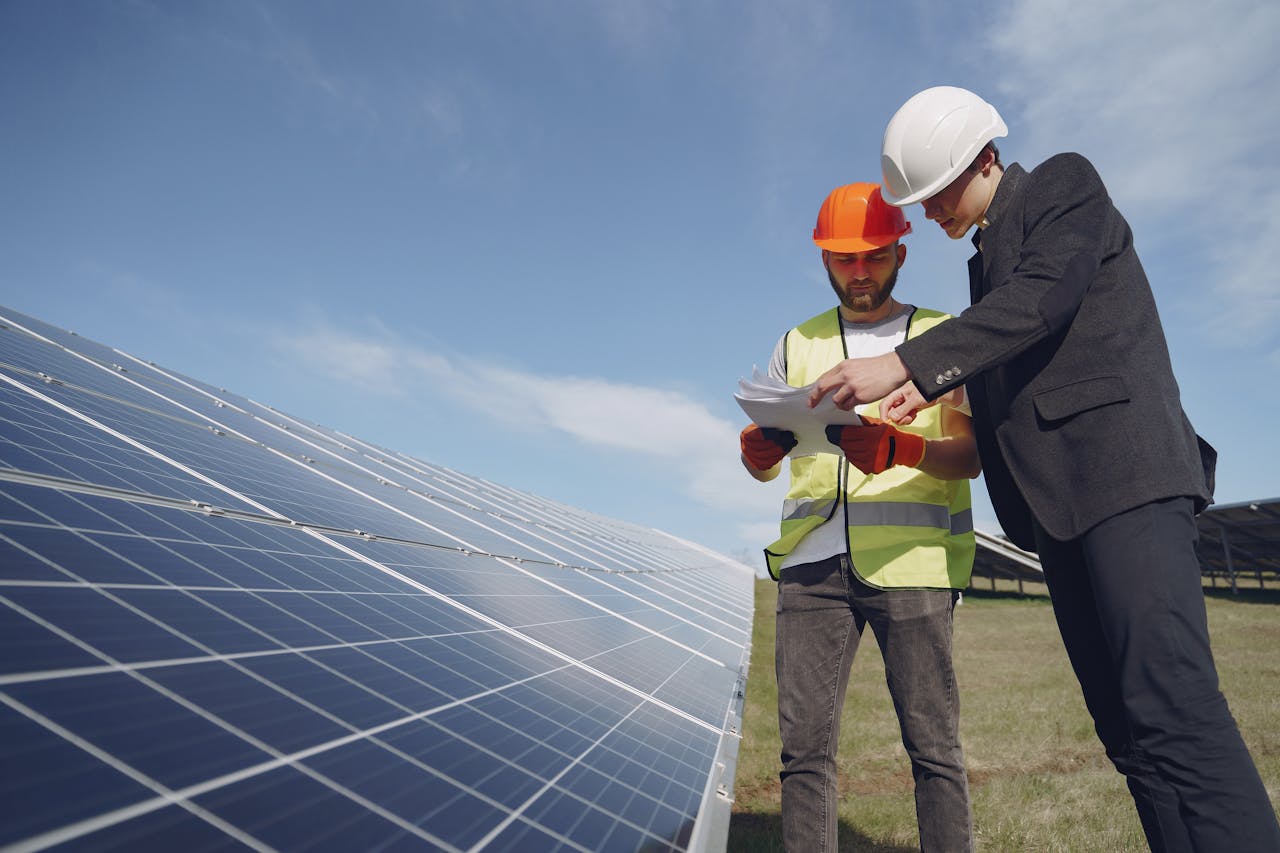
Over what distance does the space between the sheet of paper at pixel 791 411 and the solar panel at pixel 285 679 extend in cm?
131

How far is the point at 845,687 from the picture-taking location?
309 centimetres

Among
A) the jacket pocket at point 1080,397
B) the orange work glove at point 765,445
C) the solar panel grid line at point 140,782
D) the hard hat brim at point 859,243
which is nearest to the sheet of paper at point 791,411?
the orange work glove at point 765,445

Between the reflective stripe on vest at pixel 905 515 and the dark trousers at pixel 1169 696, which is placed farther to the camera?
the reflective stripe on vest at pixel 905 515

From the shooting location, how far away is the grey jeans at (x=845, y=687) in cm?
290

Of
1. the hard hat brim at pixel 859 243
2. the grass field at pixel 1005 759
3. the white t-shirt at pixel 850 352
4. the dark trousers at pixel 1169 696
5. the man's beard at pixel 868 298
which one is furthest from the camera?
the grass field at pixel 1005 759

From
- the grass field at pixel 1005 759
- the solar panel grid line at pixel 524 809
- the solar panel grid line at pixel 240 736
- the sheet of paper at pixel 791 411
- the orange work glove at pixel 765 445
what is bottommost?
the grass field at pixel 1005 759

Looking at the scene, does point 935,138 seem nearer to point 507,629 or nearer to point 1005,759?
point 507,629

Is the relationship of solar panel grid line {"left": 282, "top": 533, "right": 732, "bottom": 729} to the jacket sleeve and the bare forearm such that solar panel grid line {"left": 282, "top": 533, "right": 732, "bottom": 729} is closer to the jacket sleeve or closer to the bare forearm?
the bare forearm

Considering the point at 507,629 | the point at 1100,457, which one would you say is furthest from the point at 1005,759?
the point at 1100,457

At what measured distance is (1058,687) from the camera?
8.73m

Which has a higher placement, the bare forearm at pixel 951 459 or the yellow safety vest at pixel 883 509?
the bare forearm at pixel 951 459

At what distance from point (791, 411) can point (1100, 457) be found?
105 centimetres

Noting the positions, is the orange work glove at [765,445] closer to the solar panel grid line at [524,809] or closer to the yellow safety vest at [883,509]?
the yellow safety vest at [883,509]

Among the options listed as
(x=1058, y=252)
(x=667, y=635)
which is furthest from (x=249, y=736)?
(x=667, y=635)
